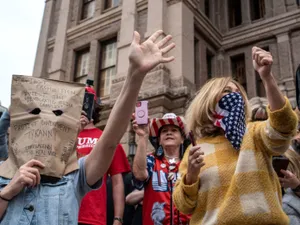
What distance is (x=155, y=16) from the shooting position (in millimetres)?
9766

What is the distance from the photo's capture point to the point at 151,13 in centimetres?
995

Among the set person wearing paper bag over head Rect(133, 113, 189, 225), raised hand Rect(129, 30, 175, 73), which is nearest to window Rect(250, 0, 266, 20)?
person wearing paper bag over head Rect(133, 113, 189, 225)

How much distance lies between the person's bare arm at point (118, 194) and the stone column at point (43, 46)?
9731 mm

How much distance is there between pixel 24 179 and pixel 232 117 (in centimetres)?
110

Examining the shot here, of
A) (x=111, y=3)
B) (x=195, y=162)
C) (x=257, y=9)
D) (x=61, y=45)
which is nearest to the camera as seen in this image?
(x=195, y=162)

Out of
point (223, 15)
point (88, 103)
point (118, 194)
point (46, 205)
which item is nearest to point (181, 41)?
point (223, 15)

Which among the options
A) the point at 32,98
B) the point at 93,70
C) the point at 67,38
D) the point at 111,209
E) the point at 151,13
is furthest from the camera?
the point at 67,38

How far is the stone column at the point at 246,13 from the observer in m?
12.1

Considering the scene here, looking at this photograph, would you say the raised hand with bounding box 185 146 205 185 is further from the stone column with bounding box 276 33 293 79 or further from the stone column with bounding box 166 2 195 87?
the stone column with bounding box 276 33 293 79

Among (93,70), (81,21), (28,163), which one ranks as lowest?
(28,163)

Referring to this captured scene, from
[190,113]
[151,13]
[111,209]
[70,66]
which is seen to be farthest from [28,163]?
[70,66]

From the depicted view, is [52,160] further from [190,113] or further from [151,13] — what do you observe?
[151,13]

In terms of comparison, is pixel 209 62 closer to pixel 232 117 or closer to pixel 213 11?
pixel 213 11

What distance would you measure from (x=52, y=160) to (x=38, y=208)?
243mm
